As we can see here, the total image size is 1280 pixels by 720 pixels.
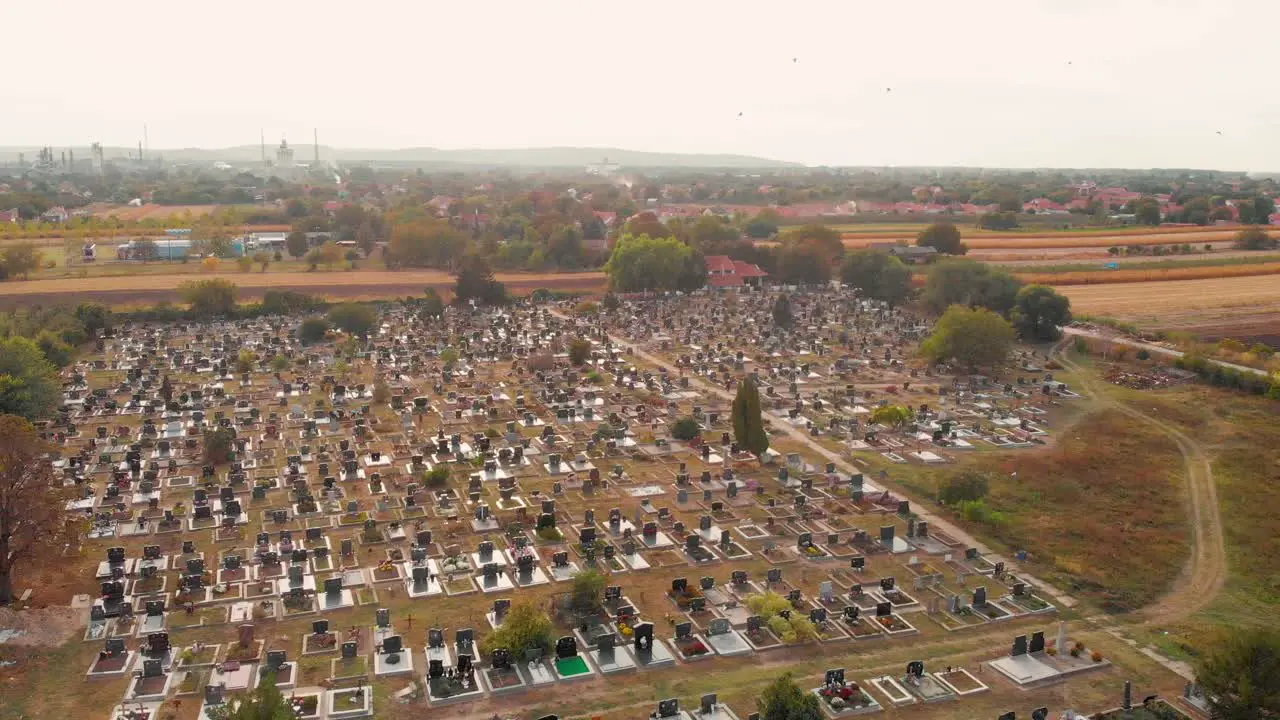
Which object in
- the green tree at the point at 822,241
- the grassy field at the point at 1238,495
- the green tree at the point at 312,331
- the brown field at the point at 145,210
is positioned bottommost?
the brown field at the point at 145,210

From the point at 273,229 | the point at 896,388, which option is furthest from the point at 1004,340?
the point at 273,229

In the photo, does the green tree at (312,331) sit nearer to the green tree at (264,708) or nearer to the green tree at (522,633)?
the green tree at (522,633)

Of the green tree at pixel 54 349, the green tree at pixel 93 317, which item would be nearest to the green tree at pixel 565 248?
the green tree at pixel 93 317

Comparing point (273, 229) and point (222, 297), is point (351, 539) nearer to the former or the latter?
point (222, 297)

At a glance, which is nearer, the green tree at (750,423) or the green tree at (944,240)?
the green tree at (750,423)

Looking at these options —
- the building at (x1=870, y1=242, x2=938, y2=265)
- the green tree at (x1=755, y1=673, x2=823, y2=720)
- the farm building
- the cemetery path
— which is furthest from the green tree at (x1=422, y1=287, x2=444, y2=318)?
the green tree at (x1=755, y1=673, x2=823, y2=720)

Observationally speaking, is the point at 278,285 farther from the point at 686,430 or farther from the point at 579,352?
the point at 686,430

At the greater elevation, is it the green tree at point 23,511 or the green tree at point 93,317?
the green tree at point 23,511

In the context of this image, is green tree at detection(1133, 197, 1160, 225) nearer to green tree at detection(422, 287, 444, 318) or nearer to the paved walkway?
the paved walkway
